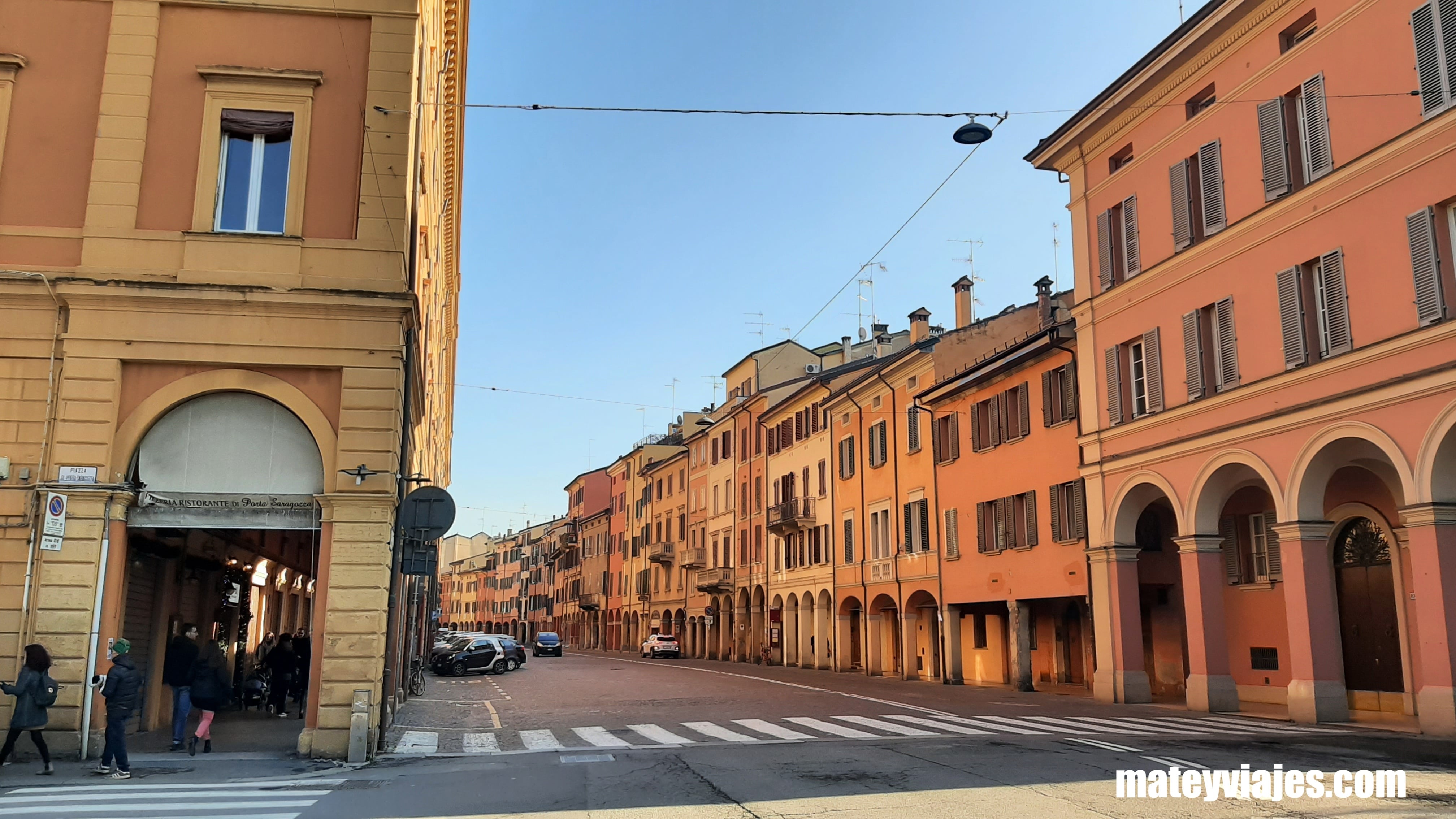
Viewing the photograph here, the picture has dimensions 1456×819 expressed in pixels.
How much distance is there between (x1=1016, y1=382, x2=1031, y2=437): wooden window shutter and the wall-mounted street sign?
22475 millimetres

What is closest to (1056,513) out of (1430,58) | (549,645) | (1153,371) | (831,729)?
(1153,371)

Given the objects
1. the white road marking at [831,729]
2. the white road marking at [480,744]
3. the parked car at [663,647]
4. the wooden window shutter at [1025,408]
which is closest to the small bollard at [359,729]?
the white road marking at [480,744]

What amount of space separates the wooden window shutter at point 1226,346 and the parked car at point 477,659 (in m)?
29.9

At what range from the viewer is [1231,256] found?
2061 cm

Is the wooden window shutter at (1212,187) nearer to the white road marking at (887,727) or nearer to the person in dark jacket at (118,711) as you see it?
the white road marking at (887,727)

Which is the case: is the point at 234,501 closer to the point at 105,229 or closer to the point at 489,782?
the point at 105,229

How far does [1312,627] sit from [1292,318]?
5.38 meters

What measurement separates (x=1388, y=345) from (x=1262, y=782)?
30.1ft

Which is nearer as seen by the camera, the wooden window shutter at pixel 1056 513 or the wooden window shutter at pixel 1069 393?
the wooden window shutter at pixel 1069 393

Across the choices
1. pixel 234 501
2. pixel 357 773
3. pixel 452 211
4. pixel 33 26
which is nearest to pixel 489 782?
pixel 357 773

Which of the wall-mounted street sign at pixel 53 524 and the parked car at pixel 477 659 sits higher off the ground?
the wall-mounted street sign at pixel 53 524

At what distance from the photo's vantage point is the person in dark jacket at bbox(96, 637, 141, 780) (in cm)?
1188

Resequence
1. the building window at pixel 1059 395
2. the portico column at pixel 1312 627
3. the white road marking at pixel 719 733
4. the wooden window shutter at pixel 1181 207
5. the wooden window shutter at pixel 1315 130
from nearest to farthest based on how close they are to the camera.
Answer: the white road marking at pixel 719 733, the portico column at pixel 1312 627, the wooden window shutter at pixel 1315 130, the wooden window shutter at pixel 1181 207, the building window at pixel 1059 395

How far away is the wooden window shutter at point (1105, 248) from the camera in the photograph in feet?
81.2
